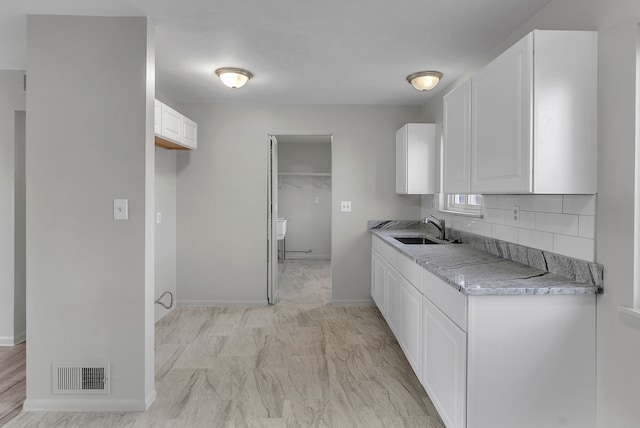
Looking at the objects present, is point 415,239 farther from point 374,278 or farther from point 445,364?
point 445,364

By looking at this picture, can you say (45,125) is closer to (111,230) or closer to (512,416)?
(111,230)

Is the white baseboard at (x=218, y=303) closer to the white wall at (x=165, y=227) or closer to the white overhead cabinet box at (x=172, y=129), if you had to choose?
the white wall at (x=165, y=227)

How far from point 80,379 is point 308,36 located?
2.67m

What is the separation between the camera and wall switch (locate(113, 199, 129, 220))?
2.25 metres

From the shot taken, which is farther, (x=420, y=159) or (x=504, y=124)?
(x=420, y=159)

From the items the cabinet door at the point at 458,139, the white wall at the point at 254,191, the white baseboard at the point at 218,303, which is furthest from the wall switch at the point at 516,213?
the white baseboard at the point at 218,303

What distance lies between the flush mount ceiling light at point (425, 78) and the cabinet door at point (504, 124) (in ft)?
3.62

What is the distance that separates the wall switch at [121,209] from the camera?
2.25 meters

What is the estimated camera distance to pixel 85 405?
2256 millimetres

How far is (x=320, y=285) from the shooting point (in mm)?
5391

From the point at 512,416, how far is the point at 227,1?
8.47 feet

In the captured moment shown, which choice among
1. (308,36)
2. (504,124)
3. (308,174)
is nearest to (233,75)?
(308,36)

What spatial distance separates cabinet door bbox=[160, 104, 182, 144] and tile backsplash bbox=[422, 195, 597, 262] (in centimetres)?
278

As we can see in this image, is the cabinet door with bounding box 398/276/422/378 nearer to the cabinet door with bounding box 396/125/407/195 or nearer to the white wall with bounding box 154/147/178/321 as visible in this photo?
the cabinet door with bounding box 396/125/407/195
